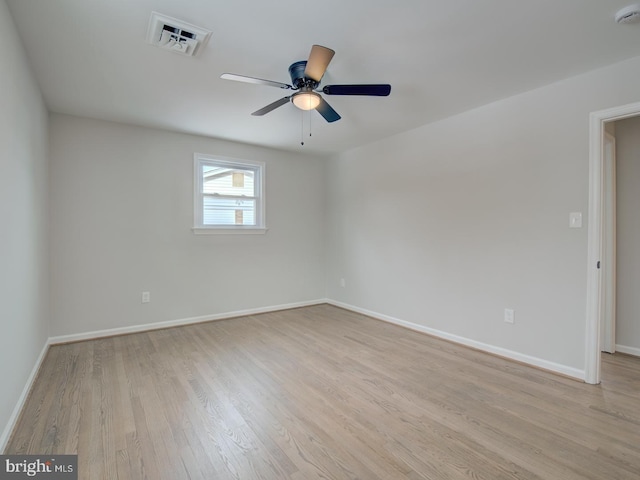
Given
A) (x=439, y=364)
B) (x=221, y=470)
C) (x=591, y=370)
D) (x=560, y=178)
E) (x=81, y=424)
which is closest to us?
(x=221, y=470)

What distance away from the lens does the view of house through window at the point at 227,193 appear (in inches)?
167

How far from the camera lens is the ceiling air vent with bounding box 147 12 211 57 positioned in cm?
190

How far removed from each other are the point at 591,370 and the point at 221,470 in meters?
2.72

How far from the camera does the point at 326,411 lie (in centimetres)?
212

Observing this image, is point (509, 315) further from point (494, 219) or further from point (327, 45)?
point (327, 45)

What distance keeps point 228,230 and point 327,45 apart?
2.87 metres

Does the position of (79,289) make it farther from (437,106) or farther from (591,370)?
(591,370)

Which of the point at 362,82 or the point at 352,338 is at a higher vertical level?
the point at 362,82

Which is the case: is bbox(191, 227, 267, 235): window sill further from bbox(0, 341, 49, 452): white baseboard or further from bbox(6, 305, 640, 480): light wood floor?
bbox(0, 341, 49, 452): white baseboard

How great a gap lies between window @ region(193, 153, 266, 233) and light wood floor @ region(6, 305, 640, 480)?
1718mm

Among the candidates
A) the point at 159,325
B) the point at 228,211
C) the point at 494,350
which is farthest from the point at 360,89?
the point at 159,325

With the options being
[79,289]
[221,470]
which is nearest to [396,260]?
[221,470]

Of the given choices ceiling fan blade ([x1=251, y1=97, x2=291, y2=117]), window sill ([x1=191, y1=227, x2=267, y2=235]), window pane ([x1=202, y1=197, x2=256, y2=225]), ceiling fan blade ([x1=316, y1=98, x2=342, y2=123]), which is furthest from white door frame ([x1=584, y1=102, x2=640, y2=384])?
window pane ([x1=202, y1=197, x2=256, y2=225])

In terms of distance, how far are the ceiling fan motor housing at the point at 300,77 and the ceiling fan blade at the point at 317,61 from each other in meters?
0.09
